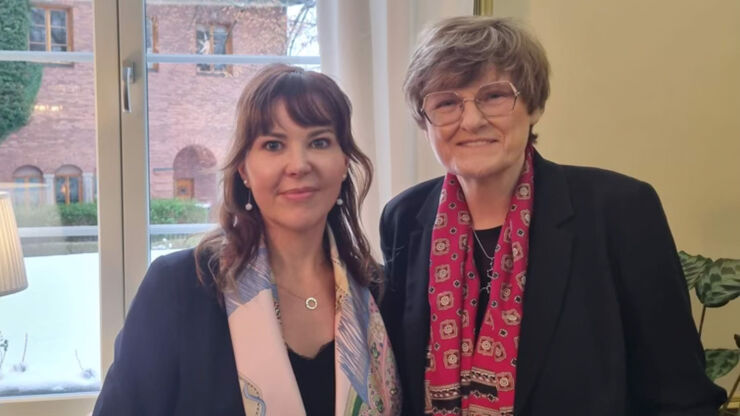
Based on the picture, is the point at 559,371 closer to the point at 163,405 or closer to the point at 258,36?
the point at 163,405

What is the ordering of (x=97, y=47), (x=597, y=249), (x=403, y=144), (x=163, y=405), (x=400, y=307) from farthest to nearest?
1. (x=97, y=47)
2. (x=403, y=144)
3. (x=400, y=307)
4. (x=597, y=249)
5. (x=163, y=405)

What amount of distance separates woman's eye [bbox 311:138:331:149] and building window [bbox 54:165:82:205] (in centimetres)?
118

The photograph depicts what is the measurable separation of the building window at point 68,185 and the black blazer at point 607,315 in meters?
1.52

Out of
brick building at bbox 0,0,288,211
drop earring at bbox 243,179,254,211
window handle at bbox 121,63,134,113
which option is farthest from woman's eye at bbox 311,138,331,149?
window handle at bbox 121,63,134,113

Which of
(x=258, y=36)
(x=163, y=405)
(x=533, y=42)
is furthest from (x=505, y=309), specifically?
(x=258, y=36)

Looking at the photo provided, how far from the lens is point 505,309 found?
4.04ft

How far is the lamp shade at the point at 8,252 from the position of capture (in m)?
1.68

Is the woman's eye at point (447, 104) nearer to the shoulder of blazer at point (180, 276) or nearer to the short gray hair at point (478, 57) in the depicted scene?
the short gray hair at point (478, 57)

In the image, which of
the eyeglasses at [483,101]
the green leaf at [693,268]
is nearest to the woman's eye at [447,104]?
the eyeglasses at [483,101]

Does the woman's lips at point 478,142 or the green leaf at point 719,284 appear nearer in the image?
the woman's lips at point 478,142

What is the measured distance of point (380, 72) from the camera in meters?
1.85

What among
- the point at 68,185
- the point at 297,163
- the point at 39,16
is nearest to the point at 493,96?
the point at 297,163

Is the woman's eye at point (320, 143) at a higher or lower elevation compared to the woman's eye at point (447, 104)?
lower

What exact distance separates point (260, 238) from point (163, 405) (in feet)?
1.20
